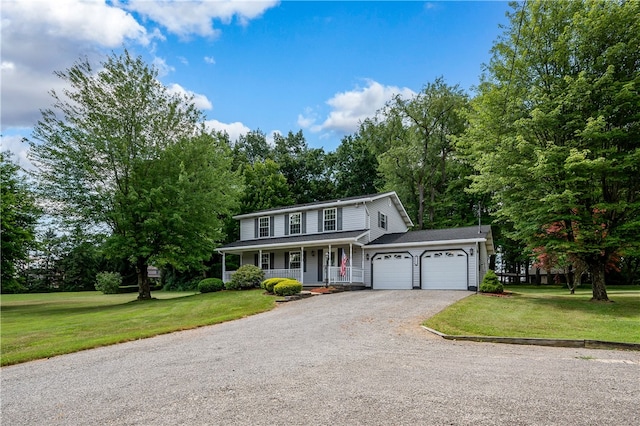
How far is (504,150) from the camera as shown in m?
17.8

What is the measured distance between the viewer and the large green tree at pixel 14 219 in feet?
71.2

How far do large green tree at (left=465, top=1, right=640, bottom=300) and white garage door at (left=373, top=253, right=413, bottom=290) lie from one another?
629cm

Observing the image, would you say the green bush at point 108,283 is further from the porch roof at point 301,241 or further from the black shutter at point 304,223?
the black shutter at point 304,223

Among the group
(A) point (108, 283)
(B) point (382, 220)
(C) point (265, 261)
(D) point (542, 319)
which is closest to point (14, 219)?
(C) point (265, 261)

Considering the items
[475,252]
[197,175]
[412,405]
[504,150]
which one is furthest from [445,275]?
[412,405]

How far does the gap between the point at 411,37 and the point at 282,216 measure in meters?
17.2

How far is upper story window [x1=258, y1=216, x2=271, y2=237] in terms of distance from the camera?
93.3 ft

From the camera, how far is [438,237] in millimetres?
21891

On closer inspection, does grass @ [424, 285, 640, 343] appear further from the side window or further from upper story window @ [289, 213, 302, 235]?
the side window

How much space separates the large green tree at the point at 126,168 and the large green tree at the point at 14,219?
2148 millimetres

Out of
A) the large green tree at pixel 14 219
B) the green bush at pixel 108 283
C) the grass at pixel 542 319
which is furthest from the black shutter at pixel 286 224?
the green bush at pixel 108 283

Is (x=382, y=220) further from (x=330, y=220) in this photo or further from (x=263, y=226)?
(x=263, y=226)

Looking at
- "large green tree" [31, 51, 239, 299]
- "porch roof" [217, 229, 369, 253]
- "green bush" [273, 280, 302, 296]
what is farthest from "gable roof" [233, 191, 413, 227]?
"green bush" [273, 280, 302, 296]

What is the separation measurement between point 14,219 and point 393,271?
22330mm
